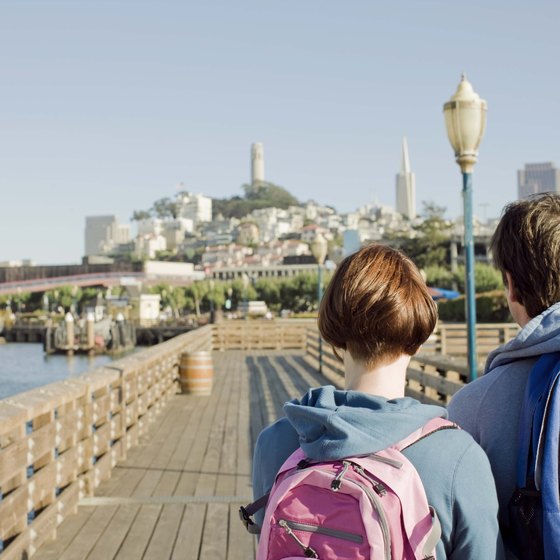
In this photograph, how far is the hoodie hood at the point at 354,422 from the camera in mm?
1548

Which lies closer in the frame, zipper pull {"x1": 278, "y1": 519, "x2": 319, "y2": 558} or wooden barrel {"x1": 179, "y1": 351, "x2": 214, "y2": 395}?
zipper pull {"x1": 278, "y1": 519, "x2": 319, "y2": 558}

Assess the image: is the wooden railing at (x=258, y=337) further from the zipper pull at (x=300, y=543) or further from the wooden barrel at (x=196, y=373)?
the zipper pull at (x=300, y=543)

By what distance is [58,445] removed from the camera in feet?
16.8

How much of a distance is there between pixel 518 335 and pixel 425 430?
32cm

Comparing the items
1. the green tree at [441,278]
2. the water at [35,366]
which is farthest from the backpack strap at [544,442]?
the green tree at [441,278]

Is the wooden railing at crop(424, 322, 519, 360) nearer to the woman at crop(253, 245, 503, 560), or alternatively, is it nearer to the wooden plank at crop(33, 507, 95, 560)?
the wooden plank at crop(33, 507, 95, 560)

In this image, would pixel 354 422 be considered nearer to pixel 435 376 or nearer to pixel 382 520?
pixel 382 520

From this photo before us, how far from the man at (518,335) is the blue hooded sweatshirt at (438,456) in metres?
0.13

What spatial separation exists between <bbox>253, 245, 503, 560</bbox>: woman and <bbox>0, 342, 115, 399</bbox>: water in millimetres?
28080

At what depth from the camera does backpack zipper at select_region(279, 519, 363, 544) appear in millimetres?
1488

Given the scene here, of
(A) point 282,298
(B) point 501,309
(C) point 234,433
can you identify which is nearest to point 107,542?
(C) point 234,433

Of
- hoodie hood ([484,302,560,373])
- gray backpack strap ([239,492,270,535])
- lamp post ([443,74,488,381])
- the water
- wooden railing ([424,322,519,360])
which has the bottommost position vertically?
the water

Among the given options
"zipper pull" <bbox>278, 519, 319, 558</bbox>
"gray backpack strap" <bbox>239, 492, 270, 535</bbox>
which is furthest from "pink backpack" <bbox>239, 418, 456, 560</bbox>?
"gray backpack strap" <bbox>239, 492, 270, 535</bbox>

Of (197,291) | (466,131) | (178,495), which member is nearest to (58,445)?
(178,495)
